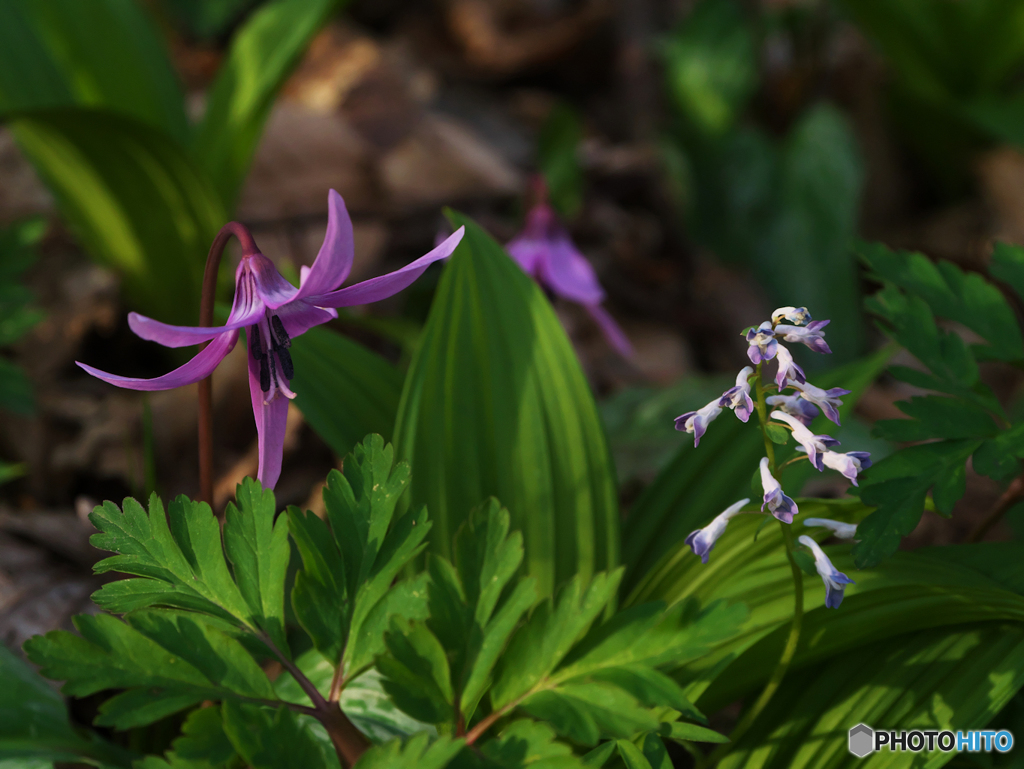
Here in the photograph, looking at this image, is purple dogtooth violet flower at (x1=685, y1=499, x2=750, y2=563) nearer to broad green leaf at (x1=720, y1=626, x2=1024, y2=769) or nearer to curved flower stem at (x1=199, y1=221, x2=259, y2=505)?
broad green leaf at (x1=720, y1=626, x2=1024, y2=769)

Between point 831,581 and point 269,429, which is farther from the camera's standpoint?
point 269,429

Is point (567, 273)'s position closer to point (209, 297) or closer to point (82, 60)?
point (209, 297)

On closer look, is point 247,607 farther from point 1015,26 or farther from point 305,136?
point 1015,26

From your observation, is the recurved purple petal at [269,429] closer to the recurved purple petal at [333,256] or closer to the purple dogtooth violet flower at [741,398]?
the recurved purple petal at [333,256]

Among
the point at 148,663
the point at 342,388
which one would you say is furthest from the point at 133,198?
the point at 148,663

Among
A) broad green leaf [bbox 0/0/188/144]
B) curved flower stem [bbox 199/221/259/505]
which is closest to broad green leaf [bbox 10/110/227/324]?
broad green leaf [bbox 0/0/188/144]
